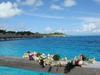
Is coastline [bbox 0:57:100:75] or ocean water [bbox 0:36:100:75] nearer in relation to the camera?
coastline [bbox 0:57:100:75]

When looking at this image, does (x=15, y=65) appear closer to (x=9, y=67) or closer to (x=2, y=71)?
(x=9, y=67)

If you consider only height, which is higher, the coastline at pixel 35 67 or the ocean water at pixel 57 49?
the coastline at pixel 35 67

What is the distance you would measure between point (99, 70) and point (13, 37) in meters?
95.1

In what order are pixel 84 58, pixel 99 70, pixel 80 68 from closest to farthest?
pixel 99 70, pixel 80 68, pixel 84 58

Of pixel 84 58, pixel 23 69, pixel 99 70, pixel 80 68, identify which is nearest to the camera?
pixel 99 70

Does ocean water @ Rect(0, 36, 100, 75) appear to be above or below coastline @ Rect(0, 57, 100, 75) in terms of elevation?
below

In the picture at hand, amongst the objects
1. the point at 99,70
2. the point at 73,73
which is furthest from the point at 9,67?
the point at 99,70

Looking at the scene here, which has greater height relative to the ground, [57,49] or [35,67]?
[35,67]

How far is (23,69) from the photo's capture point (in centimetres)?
1342

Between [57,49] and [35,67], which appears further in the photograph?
[57,49]

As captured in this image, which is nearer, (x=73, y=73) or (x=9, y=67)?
(x=73, y=73)

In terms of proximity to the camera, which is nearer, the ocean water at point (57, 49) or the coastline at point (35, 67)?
the coastline at point (35, 67)

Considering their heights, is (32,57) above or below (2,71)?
above

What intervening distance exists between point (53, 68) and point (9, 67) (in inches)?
120
